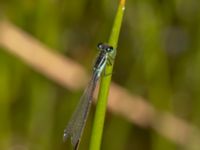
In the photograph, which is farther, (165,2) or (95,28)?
(95,28)

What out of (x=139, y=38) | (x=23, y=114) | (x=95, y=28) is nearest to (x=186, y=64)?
(x=139, y=38)

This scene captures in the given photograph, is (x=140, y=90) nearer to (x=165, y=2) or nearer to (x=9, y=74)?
(x=165, y=2)

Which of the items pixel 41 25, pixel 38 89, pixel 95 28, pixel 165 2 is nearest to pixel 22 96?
pixel 38 89

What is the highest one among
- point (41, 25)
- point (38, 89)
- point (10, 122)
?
point (41, 25)

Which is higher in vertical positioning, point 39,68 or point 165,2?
point 165,2

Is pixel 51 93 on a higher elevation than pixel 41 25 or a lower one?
lower

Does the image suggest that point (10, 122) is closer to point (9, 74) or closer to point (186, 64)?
point (9, 74)
